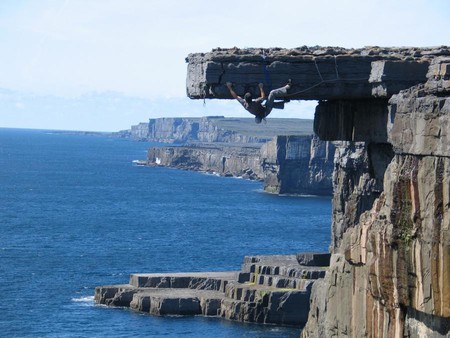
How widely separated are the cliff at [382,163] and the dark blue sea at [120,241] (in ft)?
160

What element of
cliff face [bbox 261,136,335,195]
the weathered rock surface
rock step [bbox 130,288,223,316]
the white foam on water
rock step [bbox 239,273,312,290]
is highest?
the weathered rock surface

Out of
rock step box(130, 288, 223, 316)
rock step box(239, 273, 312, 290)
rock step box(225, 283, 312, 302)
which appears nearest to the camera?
rock step box(239, 273, 312, 290)

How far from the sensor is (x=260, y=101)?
26.0 meters

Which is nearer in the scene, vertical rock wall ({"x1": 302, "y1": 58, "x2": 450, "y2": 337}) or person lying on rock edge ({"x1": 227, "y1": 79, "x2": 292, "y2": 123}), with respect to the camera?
vertical rock wall ({"x1": 302, "y1": 58, "x2": 450, "y2": 337})

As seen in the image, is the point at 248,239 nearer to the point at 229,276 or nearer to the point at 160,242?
the point at 160,242

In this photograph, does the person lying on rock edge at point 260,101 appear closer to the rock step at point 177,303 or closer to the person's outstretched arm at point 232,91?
the person's outstretched arm at point 232,91

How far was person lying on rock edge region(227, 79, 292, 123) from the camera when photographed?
25.9 m

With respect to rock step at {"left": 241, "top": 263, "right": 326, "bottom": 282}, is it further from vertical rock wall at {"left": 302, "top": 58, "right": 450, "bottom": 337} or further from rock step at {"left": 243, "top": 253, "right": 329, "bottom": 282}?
vertical rock wall at {"left": 302, "top": 58, "right": 450, "bottom": 337}

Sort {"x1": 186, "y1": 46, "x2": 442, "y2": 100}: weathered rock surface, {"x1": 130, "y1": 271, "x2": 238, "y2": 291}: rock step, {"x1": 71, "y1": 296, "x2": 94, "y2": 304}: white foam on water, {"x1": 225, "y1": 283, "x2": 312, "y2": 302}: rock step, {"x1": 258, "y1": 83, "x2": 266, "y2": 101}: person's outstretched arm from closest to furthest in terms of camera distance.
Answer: {"x1": 258, "y1": 83, "x2": 266, "y2": 101}: person's outstretched arm, {"x1": 186, "y1": 46, "x2": 442, "y2": 100}: weathered rock surface, {"x1": 225, "y1": 283, "x2": 312, "y2": 302}: rock step, {"x1": 71, "y1": 296, "x2": 94, "y2": 304}: white foam on water, {"x1": 130, "y1": 271, "x2": 238, "y2": 291}: rock step

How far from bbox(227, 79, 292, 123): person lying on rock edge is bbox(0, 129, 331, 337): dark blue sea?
49629 mm

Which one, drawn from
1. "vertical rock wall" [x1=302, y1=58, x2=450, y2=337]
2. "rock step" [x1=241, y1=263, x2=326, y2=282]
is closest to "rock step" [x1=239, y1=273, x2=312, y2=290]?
"rock step" [x1=241, y1=263, x2=326, y2=282]

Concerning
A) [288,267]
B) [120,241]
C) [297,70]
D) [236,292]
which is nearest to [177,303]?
[236,292]

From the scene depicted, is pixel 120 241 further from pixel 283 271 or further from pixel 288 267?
pixel 283 271

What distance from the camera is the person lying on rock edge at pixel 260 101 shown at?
25.9 m
